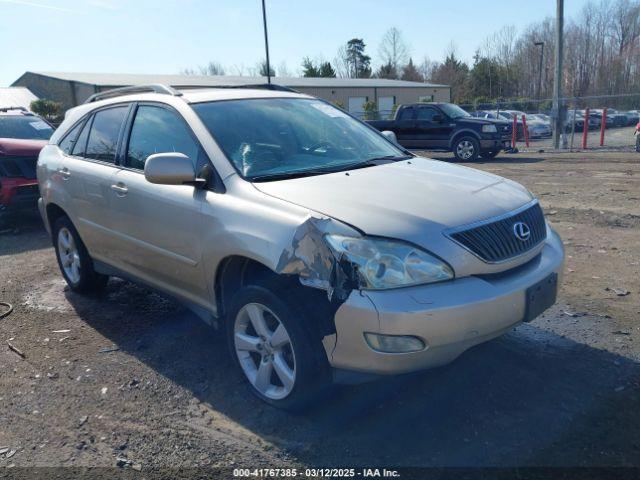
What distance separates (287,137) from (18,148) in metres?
6.53

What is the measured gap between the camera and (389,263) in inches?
110

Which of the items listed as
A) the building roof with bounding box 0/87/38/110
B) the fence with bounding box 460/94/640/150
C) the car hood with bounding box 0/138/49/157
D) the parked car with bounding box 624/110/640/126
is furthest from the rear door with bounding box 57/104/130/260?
the parked car with bounding box 624/110/640/126

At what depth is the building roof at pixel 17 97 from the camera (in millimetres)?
37981

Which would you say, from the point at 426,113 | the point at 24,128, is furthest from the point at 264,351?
the point at 426,113

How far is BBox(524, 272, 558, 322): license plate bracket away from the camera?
10.1 feet

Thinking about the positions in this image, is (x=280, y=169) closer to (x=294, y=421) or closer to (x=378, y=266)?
(x=378, y=266)

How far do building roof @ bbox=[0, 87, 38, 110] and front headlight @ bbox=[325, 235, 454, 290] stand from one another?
4004 centimetres

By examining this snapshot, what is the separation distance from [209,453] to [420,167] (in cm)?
233

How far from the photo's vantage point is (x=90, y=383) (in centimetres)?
383

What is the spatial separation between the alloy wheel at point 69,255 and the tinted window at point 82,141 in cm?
77

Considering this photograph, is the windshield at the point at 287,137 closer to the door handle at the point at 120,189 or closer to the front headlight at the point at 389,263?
the door handle at the point at 120,189

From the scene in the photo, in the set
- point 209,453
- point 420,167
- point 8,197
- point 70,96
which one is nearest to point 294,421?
point 209,453

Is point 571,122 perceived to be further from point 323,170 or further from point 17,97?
point 17,97

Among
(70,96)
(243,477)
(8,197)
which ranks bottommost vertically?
(243,477)
